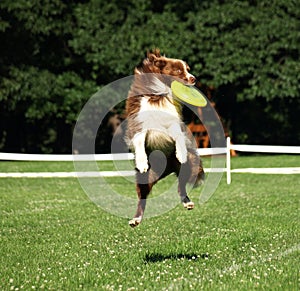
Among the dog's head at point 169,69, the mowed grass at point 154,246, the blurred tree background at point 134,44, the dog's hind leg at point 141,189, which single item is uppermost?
the dog's head at point 169,69

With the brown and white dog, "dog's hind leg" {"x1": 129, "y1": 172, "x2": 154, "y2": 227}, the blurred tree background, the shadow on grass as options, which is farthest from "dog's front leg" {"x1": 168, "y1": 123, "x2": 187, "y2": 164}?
the blurred tree background

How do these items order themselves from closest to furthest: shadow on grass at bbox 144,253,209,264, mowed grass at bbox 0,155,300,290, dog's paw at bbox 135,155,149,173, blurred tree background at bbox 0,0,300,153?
dog's paw at bbox 135,155,149,173 < mowed grass at bbox 0,155,300,290 < shadow on grass at bbox 144,253,209,264 < blurred tree background at bbox 0,0,300,153

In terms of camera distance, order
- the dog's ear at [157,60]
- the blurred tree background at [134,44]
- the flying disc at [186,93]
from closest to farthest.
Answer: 1. the flying disc at [186,93]
2. the dog's ear at [157,60]
3. the blurred tree background at [134,44]

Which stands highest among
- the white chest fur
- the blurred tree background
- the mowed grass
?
the white chest fur

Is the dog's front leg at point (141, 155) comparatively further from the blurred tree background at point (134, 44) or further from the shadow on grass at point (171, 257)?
the blurred tree background at point (134, 44)

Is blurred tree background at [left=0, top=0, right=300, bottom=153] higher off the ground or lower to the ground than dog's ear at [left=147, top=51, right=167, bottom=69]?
lower

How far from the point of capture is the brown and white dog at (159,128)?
199 inches

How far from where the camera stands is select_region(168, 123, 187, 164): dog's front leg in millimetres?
5065

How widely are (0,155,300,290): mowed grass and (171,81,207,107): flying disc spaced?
2417 mm

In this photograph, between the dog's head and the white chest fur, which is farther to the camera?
the dog's head

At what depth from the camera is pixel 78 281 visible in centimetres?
755

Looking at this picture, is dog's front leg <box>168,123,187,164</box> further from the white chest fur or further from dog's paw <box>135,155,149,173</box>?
dog's paw <box>135,155,149,173</box>

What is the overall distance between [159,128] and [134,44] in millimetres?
29115

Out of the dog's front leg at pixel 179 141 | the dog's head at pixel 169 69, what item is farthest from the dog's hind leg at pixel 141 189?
the dog's head at pixel 169 69
